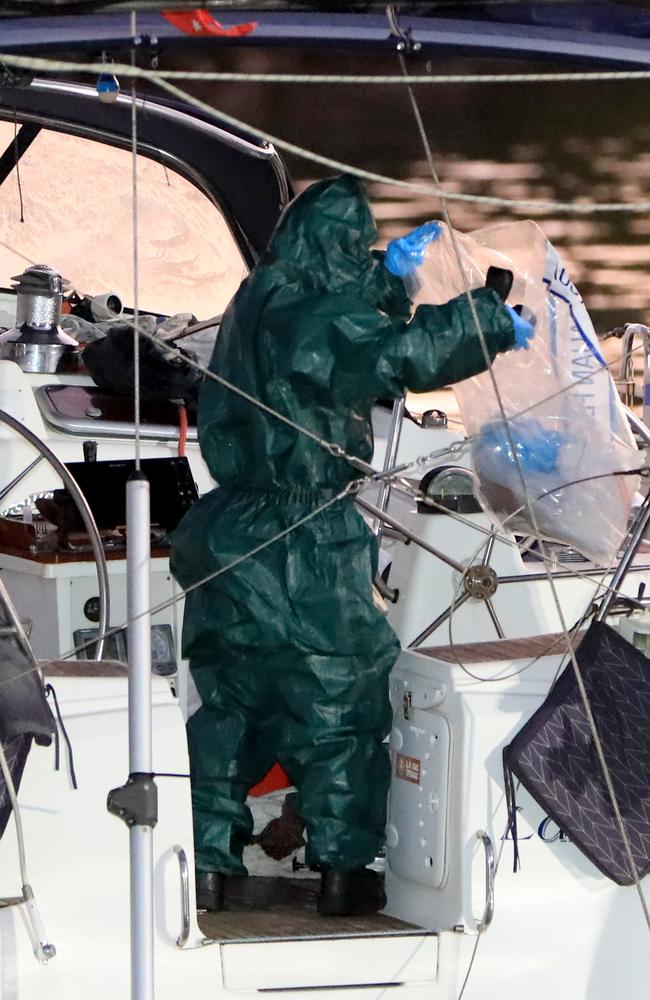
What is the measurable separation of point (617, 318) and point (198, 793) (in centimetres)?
1011

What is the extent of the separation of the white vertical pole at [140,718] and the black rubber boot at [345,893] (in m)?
0.54

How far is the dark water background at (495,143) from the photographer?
12.4 metres

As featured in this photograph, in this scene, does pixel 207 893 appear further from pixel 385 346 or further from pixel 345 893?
pixel 385 346

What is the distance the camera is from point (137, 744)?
1709 millimetres

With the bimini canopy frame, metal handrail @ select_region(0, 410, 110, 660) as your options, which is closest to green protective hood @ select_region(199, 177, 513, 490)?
metal handrail @ select_region(0, 410, 110, 660)

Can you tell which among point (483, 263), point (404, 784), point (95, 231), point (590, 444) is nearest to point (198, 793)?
point (404, 784)

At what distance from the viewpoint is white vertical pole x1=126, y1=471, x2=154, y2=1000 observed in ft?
5.54

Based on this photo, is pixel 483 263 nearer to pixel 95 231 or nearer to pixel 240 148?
pixel 240 148

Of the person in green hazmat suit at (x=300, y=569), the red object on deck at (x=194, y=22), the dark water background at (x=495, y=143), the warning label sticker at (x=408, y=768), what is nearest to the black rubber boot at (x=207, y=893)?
the person in green hazmat suit at (x=300, y=569)

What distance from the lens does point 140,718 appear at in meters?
1.71

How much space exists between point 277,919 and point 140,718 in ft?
2.05

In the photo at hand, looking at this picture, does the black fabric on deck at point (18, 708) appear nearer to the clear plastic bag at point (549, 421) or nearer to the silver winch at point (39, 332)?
the clear plastic bag at point (549, 421)

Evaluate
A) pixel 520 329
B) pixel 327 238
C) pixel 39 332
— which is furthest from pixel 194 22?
pixel 39 332

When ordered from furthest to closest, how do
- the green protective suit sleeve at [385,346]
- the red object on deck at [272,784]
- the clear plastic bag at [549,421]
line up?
the red object on deck at [272,784], the clear plastic bag at [549,421], the green protective suit sleeve at [385,346]
